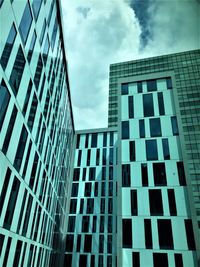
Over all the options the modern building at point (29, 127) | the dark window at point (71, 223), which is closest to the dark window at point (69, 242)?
the dark window at point (71, 223)

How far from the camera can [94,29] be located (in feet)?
31.4

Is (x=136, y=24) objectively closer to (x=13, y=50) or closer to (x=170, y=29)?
(x=170, y=29)

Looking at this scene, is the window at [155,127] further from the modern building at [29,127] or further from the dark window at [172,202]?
the modern building at [29,127]

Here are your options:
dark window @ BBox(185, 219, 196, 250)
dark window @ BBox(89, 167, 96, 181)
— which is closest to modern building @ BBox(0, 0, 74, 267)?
dark window @ BBox(89, 167, 96, 181)

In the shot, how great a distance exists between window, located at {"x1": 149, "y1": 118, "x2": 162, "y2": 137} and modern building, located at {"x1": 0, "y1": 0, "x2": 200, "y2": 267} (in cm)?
14

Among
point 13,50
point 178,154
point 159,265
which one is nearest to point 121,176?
point 178,154

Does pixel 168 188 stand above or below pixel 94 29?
below

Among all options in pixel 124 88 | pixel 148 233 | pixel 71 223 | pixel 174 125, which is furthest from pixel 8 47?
pixel 71 223

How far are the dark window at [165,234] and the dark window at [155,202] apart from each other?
1067mm

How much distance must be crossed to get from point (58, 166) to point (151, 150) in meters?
16.5

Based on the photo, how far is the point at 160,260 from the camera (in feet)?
70.9

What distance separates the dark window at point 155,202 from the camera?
23.8 metres

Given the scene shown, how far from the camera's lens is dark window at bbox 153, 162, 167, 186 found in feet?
82.6

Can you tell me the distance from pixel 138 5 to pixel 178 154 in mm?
22099
